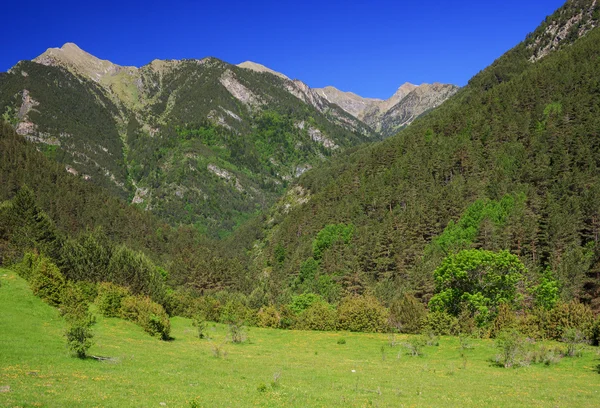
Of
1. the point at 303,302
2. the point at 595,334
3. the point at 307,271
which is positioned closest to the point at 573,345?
the point at 595,334

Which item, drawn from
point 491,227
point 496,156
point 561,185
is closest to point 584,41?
point 496,156

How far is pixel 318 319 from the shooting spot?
75812mm

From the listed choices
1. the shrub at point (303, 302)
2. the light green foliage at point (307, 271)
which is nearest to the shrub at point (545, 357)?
the shrub at point (303, 302)

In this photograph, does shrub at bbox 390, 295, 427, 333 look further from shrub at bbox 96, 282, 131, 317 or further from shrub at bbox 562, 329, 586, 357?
shrub at bbox 96, 282, 131, 317

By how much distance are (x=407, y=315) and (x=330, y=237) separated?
70.5 meters

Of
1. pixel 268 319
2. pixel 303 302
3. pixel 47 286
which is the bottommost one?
pixel 268 319

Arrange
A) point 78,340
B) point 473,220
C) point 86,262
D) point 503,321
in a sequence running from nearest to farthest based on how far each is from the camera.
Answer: point 78,340, point 503,321, point 86,262, point 473,220

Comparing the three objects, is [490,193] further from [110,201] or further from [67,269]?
[110,201]

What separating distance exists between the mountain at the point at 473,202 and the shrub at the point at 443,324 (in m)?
20.5

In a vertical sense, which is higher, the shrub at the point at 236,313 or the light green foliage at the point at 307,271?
the light green foliage at the point at 307,271

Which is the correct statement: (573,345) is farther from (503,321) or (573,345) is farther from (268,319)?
(268,319)

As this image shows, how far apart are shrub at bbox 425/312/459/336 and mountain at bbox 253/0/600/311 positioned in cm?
2053

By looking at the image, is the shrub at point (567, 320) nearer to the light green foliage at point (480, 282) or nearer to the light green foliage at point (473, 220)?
the light green foliage at point (480, 282)

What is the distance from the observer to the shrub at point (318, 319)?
74.7 metres
